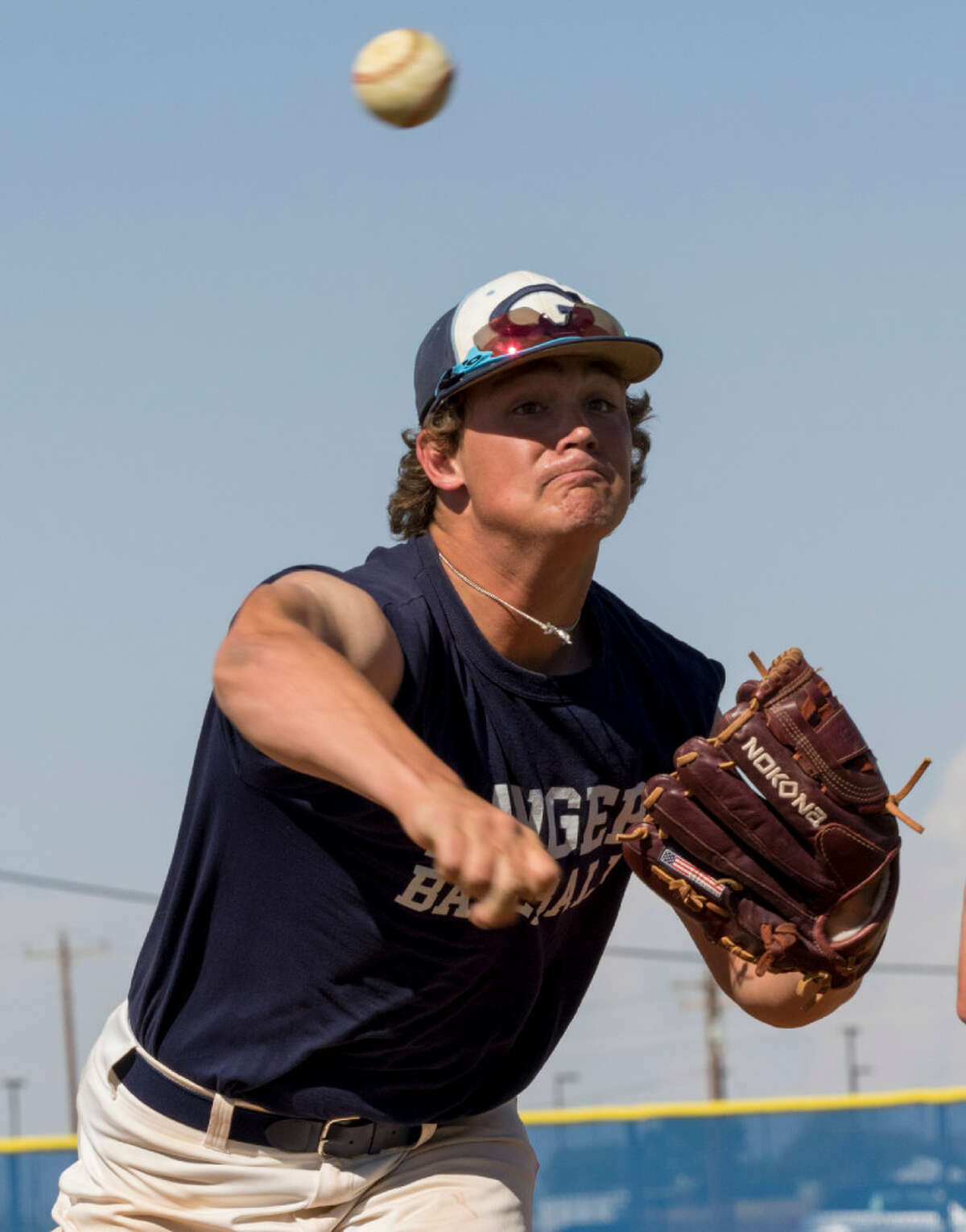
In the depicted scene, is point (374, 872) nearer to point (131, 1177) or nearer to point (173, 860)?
point (173, 860)

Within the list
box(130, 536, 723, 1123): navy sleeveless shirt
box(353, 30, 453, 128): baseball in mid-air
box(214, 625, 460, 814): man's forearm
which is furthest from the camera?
box(353, 30, 453, 128): baseball in mid-air

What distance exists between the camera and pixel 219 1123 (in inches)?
163

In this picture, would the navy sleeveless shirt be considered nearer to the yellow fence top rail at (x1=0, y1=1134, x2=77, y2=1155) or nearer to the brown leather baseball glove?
the brown leather baseball glove

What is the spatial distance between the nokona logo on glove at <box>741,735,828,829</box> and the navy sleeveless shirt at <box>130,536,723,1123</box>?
26cm

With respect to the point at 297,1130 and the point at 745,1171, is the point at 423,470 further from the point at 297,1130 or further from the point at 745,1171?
the point at 745,1171

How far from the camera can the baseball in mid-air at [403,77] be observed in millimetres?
5609

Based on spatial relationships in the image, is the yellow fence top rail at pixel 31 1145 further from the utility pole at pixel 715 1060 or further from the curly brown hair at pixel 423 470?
the utility pole at pixel 715 1060

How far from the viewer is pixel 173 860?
4.15 metres

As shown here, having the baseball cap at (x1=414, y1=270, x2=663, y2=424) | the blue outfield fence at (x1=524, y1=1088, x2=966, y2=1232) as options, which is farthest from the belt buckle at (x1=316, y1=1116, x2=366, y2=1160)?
the blue outfield fence at (x1=524, y1=1088, x2=966, y2=1232)

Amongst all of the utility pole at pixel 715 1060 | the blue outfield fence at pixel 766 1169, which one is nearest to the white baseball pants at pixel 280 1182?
the blue outfield fence at pixel 766 1169

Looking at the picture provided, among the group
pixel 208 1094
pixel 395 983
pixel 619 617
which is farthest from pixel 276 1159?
pixel 619 617

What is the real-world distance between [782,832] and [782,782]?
130 millimetres

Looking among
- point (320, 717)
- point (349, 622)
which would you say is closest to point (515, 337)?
point (349, 622)

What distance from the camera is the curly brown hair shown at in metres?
4.38
